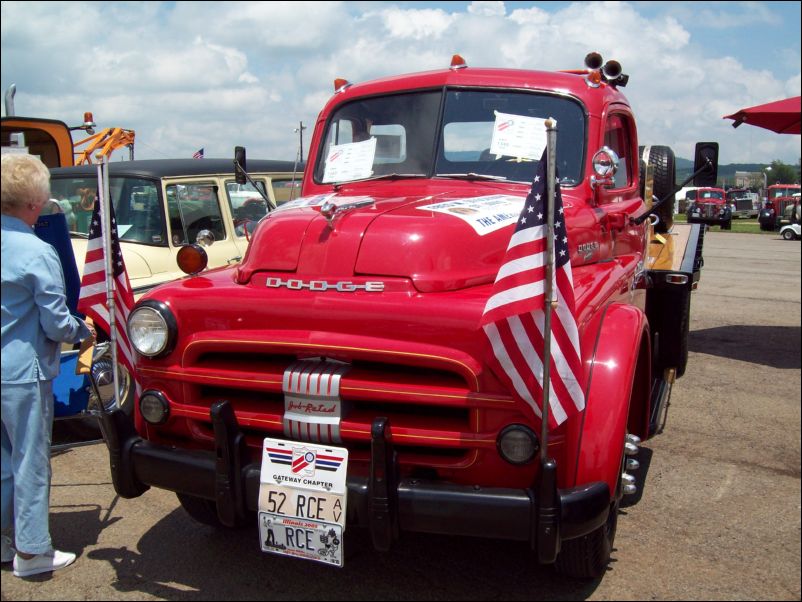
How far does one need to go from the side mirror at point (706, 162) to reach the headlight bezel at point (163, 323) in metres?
2.60

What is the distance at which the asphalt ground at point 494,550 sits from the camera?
122 inches

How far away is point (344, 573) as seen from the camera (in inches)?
132

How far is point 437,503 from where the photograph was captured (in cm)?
269

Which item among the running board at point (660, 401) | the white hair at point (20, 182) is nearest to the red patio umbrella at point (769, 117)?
the running board at point (660, 401)

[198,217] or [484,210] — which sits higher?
[484,210]

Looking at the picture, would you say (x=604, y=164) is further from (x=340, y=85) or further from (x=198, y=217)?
(x=198, y=217)

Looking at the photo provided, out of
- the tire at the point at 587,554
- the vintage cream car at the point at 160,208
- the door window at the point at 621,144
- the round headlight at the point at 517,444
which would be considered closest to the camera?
the round headlight at the point at 517,444

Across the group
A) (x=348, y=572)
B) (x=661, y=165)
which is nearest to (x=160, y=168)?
(x=661, y=165)

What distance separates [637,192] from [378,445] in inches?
118

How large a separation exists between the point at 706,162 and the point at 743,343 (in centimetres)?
464

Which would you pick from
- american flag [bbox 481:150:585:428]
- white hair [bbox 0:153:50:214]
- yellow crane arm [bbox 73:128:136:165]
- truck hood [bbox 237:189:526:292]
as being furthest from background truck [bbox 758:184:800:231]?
white hair [bbox 0:153:50:214]

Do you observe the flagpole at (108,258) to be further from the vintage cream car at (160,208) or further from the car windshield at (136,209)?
the car windshield at (136,209)

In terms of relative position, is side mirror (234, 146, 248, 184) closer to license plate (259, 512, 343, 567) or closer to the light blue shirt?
the light blue shirt

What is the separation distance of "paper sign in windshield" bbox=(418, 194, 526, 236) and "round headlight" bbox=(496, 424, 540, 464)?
877mm
